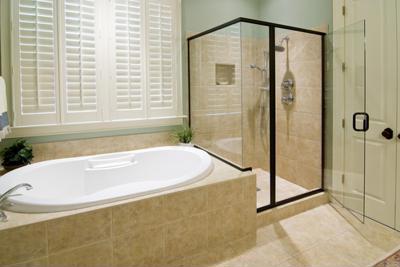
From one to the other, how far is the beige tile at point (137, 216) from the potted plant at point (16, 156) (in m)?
1.17

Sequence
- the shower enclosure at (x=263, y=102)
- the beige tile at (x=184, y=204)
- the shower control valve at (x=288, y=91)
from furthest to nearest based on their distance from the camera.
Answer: the shower control valve at (x=288, y=91) → the shower enclosure at (x=263, y=102) → the beige tile at (x=184, y=204)

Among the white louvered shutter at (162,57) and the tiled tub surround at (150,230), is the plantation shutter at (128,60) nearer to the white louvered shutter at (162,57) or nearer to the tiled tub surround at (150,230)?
the white louvered shutter at (162,57)

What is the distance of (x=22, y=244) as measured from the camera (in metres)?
1.41

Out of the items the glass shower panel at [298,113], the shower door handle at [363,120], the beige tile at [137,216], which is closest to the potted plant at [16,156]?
the beige tile at [137,216]

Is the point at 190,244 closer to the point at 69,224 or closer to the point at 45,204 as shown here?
the point at 69,224

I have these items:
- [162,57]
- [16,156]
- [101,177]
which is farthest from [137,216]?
[162,57]

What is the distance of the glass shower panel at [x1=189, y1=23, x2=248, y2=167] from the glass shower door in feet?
3.43

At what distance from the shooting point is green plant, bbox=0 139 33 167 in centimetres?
224

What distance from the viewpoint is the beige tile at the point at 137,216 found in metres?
1.65

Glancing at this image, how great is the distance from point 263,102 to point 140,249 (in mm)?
1765

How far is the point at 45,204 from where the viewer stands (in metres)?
1.54

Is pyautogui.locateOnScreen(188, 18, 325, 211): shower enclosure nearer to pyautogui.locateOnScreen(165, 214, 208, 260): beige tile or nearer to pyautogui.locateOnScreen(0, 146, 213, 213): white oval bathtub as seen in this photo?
pyautogui.locateOnScreen(0, 146, 213, 213): white oval bathtub

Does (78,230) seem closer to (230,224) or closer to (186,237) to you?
(186,237)

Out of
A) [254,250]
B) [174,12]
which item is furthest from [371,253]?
[174,12]
